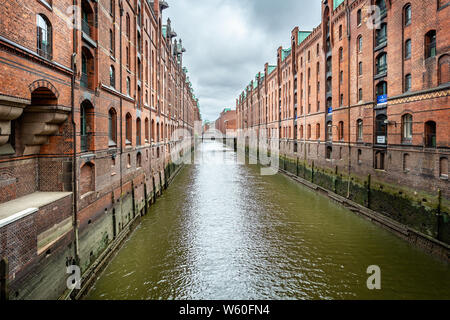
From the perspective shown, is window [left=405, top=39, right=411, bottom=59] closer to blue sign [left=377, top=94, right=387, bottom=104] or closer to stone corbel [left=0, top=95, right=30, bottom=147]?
blue sign [left=377, top=94, right=387, bottom=104]

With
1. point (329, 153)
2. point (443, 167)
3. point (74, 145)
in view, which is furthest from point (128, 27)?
point (329, 153)

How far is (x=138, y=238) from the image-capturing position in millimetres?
11148

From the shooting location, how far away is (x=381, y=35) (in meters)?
15.2

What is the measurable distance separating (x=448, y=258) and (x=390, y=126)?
23.1 ft

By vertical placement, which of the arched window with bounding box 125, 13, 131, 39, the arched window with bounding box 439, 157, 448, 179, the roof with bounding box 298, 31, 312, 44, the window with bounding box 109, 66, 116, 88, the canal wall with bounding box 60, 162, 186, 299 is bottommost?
the canal wall with bounding box 60, 162, 186, 299

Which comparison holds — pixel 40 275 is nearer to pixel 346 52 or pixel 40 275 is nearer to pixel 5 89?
pixel 5 89

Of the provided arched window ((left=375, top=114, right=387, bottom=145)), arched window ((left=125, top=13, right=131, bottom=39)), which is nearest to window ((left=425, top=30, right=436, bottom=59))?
arched window ((left=375, top=114, right=387, bottom=145))

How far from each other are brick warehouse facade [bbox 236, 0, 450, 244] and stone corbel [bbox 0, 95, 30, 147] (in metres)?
12.6

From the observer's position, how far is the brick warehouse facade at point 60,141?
216 inches

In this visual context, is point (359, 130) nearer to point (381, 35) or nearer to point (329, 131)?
point (329, 131)

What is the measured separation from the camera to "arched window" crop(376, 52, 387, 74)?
15.0 metres

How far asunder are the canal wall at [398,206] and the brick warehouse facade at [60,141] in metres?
11.1

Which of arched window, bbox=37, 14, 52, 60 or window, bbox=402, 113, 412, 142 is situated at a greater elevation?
arched window, bbox=37, 14, 52, 60
